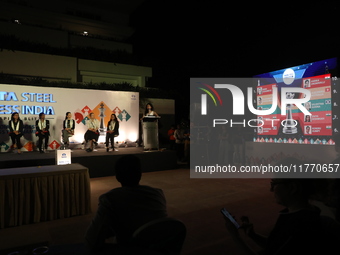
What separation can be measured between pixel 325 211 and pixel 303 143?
5.07 meters

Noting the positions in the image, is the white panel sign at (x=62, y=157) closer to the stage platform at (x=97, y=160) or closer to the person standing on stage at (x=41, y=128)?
the stage platform at (x=97, y=160)

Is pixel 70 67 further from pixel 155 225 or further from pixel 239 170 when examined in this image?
pixel 155 225

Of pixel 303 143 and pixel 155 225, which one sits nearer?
pixel 155 225

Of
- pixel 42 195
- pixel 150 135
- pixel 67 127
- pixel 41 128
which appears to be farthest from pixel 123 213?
pixel 67 127

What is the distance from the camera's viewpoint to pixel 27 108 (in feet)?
26.0

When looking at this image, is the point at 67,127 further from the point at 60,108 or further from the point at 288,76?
the point at 288,76

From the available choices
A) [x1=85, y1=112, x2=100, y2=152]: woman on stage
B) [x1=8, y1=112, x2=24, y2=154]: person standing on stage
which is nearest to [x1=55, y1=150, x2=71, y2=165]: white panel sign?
[x1=85, y1=112, x2=100, y2=152]: woman on stage

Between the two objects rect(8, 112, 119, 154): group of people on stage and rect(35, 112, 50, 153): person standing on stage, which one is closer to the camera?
A: rect(8, 112, 119, 154): group of people on stage

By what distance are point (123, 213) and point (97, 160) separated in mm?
5522

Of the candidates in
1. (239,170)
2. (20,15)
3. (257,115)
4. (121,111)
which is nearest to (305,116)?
(257,115)

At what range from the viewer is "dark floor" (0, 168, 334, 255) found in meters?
2.90

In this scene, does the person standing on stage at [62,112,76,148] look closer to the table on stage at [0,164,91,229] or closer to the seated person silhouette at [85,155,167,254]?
the table on stage at [0,164,91,229]

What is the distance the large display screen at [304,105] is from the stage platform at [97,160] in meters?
3.28

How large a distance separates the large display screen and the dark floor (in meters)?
2.02
